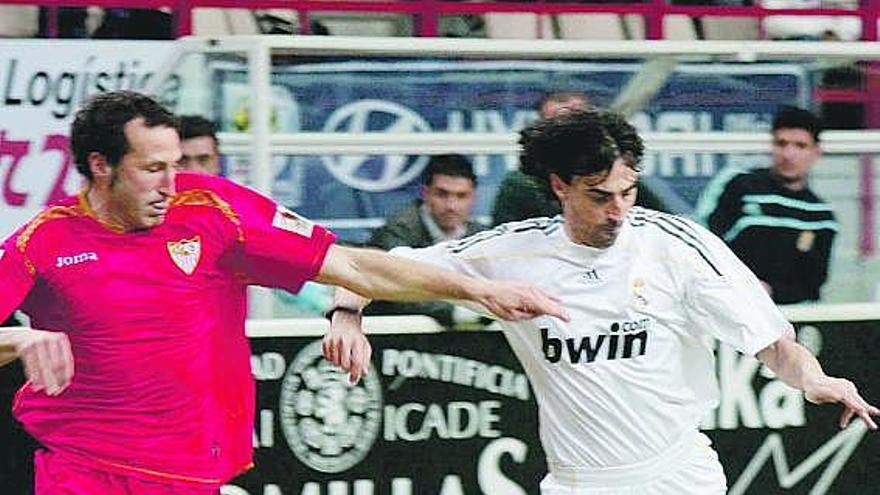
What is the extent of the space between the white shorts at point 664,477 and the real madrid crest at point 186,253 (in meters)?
1.21

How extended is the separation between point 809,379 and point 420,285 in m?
1.08

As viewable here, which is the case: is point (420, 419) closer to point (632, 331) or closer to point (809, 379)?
point (632, 331)

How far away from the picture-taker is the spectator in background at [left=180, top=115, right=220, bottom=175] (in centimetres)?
776

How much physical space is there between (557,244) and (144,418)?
4.15ft

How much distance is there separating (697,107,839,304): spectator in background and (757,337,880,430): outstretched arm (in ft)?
8.26

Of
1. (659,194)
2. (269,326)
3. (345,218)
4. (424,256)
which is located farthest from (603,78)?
(424,256)

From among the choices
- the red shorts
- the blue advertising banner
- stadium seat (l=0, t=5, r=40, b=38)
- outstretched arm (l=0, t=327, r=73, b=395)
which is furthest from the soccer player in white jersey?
stadium seat (l=0, t=5, r=40, b=38)

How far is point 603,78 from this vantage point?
8.55 meters

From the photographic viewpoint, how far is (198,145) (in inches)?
306

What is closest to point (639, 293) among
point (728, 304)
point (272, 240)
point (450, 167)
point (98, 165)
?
point (728, 304)

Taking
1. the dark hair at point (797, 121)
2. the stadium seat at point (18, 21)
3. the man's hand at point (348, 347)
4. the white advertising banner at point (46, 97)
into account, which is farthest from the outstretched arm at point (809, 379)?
the stadium seat at point (18, 21)

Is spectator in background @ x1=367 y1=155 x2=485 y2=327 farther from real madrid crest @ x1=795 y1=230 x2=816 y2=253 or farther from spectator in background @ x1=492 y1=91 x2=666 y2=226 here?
real madrid crest @ x1=795 y1=230 x2=816 y2=253

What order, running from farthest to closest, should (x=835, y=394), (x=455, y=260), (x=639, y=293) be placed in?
(x=455, y=260), (x=639, y=293), (x=835, y=394)

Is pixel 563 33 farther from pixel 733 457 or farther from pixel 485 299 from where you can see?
pixel 485 299
